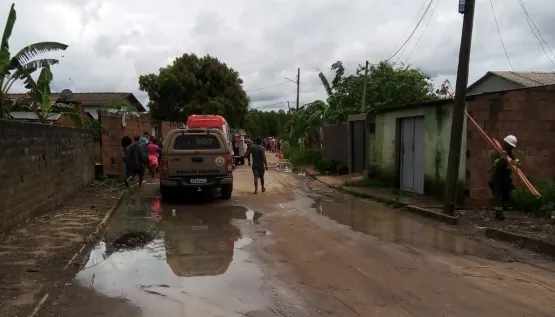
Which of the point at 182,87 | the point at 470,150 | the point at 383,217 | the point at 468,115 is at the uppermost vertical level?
the point at 182,87

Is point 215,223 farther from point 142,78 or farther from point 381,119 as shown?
point 142,78

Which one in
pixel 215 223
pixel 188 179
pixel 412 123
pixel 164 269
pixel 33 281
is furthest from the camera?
pixel 412 123

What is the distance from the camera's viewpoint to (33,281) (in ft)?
20.1

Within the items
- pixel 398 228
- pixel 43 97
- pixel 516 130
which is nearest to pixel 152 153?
pixel 43 97

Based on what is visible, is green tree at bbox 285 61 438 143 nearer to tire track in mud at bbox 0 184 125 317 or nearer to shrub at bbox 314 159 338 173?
shrub at bbox 314 159 338 173

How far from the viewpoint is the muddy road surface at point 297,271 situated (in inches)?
210

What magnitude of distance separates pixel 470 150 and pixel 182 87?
2940cm

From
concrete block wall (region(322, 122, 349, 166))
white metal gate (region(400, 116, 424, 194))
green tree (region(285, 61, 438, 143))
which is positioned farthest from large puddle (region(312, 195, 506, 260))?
green tree (region(285, 61, 438, 143))

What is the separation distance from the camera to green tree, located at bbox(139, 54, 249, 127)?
3866 centimetres

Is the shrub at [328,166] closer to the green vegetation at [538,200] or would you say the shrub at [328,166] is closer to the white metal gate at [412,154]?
the white metal gate at [412,154]

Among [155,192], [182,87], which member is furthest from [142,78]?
[155,192]

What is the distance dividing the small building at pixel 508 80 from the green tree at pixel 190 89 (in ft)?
59.3

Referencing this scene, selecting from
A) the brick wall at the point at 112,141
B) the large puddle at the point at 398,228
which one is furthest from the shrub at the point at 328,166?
the large puddle at the point at 398,228

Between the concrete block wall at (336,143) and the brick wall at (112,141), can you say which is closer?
the brick wall at (112,141)
